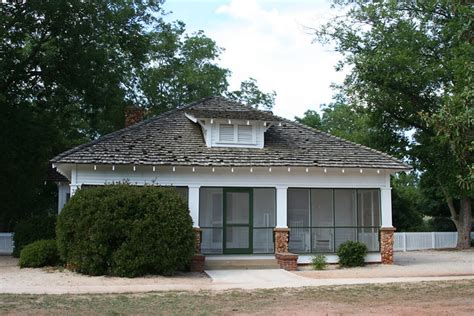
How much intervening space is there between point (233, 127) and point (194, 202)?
11.0 feet

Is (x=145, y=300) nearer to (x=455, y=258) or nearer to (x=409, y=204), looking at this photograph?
(x=455, y=258)

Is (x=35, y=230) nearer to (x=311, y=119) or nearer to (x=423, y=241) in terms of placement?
(x=423, y=241)

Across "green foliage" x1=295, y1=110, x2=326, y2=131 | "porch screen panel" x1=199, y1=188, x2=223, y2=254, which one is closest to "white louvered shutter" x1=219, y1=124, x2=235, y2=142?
"porch screen panel" x1=199, y1=188, x2=223, y2=254

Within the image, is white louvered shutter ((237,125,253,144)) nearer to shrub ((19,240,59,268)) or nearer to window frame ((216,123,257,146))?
window frame ((216,123,257,146))

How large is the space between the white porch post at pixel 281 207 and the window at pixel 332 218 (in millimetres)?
1200

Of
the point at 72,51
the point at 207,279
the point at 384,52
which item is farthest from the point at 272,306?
the point at 384,52

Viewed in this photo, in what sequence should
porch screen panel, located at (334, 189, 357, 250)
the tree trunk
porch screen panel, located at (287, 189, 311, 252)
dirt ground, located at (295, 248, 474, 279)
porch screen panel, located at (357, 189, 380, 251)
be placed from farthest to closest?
the tree trunk → porch screen panel, located at (287, 189, 311, 252) → porch screen panel, located at (334, 189, 357, 250) → porch screen panel, located at (357, 189, 380, 251) → dirt ground, located at (295, 248, 474, 279)

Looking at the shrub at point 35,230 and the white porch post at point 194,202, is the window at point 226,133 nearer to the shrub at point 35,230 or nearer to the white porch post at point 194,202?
the white porch post at point 194,202

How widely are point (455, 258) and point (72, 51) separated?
735 inches

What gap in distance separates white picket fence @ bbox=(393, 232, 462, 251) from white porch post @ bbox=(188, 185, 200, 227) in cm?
1372

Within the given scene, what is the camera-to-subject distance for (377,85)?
28938 millimetres

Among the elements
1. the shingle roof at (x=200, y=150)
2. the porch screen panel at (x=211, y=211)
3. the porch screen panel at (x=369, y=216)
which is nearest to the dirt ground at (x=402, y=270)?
the porch screen panel at (x=369, y=216)

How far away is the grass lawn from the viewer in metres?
10.5

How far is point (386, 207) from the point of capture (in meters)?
20.5
